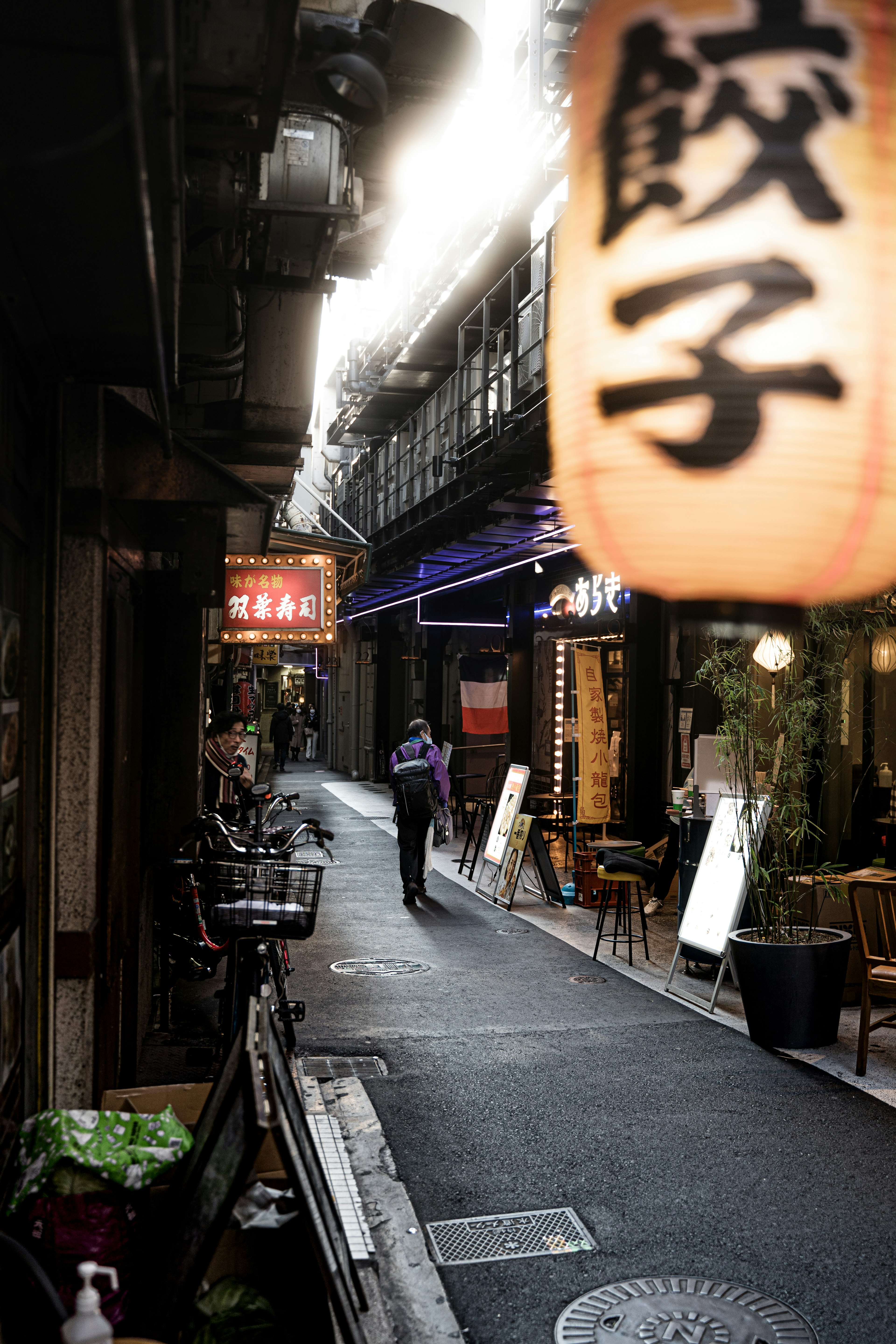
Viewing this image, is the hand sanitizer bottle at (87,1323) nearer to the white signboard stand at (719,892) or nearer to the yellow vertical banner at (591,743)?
the white signboard stand at (719,892)

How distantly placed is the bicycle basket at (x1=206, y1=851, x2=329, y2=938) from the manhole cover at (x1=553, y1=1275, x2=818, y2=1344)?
241 cm

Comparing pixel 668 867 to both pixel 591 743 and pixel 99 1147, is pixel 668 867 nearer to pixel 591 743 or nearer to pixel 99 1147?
pixel 591 743

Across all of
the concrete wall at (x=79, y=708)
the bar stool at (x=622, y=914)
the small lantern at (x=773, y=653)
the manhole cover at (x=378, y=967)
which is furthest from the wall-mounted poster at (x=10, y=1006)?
the small lantern at (x=773, y=653)

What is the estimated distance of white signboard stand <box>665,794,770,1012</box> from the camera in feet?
28.0

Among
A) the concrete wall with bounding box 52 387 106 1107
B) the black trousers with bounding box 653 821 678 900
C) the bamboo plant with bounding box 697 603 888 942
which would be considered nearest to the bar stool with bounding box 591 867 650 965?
the black trousers with bounding box 653 821 678 900

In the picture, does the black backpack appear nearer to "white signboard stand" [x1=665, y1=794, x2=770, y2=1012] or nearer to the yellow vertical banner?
the yellow vertical banner

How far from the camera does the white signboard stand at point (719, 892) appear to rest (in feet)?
28.0

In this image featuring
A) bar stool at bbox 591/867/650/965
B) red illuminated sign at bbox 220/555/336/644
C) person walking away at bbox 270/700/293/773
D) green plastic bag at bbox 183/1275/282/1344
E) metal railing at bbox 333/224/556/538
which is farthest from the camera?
person walking away at bbox 270/700/293/773

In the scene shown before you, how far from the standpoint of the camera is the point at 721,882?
908 centimetres

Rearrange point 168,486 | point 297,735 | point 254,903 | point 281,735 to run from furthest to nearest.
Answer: point 297,735 < point 281,735 < point 254,903 < point 168,486

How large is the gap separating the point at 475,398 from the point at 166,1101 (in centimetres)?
1607

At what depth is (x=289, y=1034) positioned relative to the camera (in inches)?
251

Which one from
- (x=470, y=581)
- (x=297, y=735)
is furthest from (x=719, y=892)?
(x=297, y=735)

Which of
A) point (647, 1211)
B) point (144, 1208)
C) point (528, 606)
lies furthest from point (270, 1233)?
point (528, 606)
